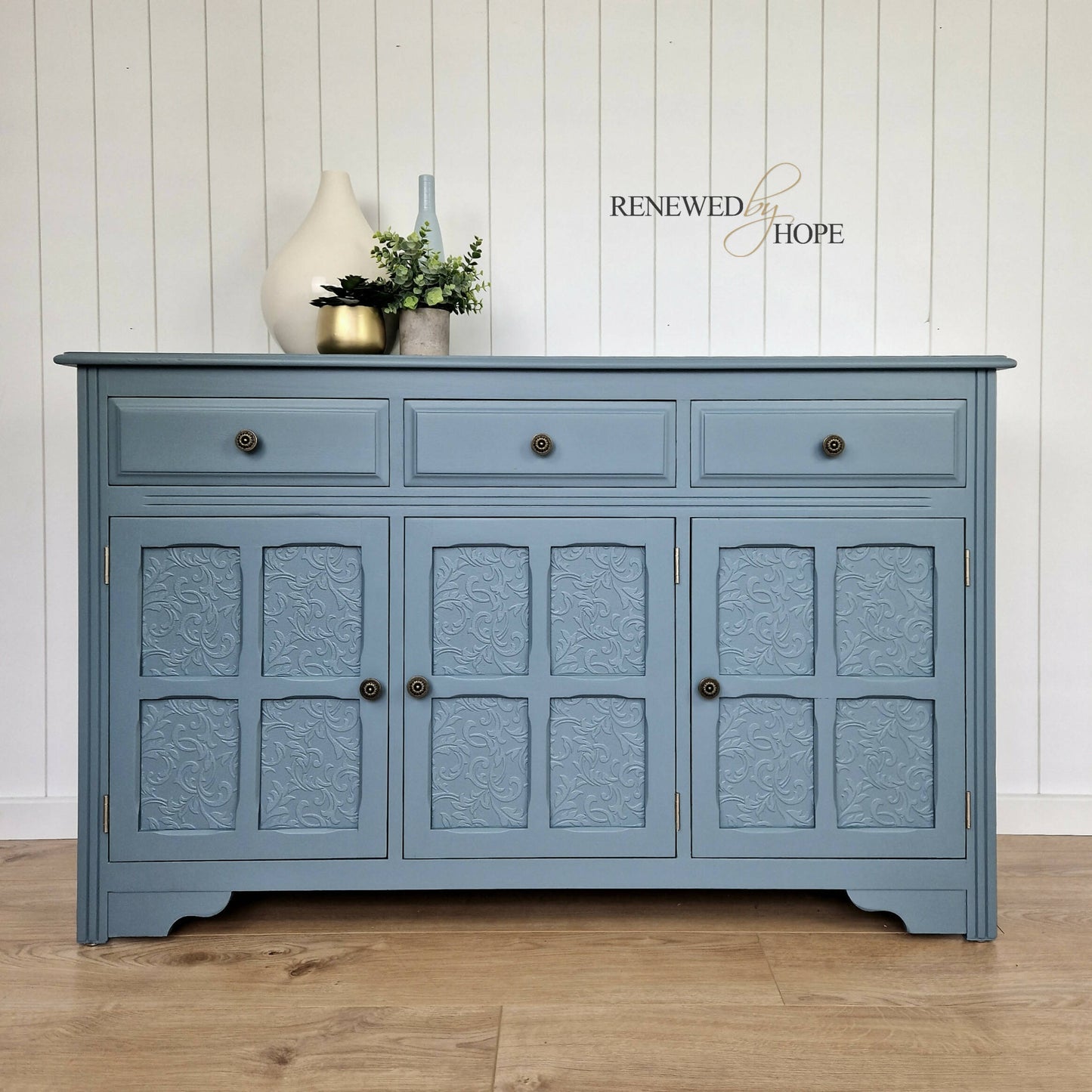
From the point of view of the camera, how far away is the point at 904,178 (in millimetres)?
1877

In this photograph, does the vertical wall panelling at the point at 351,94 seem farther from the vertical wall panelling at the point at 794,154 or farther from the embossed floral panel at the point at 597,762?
the embossed floral panel at the point at 597,762

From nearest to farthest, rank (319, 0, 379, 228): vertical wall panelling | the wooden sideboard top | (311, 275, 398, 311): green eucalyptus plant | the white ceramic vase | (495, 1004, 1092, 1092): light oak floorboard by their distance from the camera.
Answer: (495, 1004, 1092, 1092): light oak floorboard → the wooden sideboard top → (311, 275, 398, 311): green eucalyptus plant → the white ceramic vase → (319, 0, 379, 228): vertical wall panelling

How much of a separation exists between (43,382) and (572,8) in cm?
145

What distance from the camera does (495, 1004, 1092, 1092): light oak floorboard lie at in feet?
3.47

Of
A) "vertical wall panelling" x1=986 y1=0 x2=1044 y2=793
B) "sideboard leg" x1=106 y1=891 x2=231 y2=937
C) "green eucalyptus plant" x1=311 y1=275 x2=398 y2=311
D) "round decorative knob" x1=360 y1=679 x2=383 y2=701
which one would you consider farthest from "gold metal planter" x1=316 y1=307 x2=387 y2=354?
"vertical wall panelling" x1=986 y1=0 x2=1044 y2=793

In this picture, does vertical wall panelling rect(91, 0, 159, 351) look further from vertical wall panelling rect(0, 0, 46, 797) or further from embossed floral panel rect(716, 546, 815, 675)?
embossed floral panel rect(716, 546, 815, 675)

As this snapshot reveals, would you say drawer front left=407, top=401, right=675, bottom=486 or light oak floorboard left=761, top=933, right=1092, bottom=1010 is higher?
drawer front left=407, top=401, right=675, bottom=486

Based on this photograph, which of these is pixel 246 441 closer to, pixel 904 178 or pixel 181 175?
pixel 181 175

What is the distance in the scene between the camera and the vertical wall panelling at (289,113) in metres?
1.85

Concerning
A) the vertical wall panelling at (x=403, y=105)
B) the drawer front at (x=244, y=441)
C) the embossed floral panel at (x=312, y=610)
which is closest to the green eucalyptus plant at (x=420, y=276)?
the drawer front at (x=244, y=441)

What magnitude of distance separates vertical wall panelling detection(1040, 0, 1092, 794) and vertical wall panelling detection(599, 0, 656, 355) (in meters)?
0.90

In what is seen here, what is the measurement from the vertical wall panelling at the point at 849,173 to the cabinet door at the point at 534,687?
0.82m

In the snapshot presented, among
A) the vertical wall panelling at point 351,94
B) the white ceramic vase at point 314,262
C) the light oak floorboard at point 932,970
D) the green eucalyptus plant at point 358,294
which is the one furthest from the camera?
the vertical wall panelling at point 351,94

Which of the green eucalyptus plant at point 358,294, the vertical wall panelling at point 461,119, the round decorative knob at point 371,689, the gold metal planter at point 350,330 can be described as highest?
the vertical wall panelling at point 461,119
